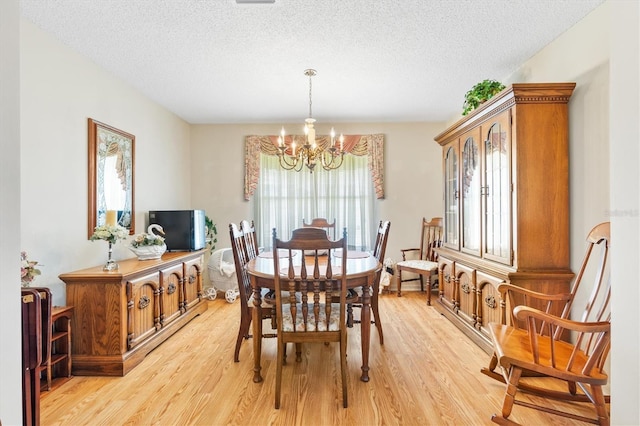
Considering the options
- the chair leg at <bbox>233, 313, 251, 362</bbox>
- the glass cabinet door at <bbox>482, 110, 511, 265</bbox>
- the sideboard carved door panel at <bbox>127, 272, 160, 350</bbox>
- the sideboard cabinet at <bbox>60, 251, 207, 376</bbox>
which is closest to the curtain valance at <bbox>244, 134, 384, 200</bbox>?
the glass cabinet door at <bbox>482, 110, 511, 265</bbox>

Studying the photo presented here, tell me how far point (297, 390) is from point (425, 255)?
122 inches

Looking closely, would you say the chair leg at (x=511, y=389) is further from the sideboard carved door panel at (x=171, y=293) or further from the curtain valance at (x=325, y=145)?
the curtain valance at (x=325, y=145)

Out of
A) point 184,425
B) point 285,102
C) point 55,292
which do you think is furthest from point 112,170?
point 184,425

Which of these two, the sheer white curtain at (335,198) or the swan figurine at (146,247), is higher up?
the sheer white curtain at (335,198)

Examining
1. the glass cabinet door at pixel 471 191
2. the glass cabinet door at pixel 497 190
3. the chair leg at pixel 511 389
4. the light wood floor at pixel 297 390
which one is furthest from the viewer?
the glass cabinet door at pixel 471 191

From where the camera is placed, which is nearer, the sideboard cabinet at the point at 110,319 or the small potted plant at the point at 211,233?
the sideboard cabinet at the point at 110,319

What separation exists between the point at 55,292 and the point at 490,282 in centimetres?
333

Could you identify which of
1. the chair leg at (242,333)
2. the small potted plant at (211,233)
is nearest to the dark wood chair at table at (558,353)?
the chair leg at (242,333)

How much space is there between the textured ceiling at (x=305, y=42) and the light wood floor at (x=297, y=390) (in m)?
2.48

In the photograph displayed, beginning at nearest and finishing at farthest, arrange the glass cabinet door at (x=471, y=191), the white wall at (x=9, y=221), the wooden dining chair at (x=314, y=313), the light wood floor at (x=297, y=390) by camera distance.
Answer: the white wall at (x=9, y=221) < the light wood floor at (x=297, y=390) < the wooden dining chair at (x=314, y=313) < the glass cabinet door at (x=471, y=191)

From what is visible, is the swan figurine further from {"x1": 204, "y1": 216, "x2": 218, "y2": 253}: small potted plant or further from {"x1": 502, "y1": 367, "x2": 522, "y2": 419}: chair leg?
{"x1": 502, "y1": 367, "x2": 522, "y2": 419}: chair leg

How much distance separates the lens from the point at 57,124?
2502mm

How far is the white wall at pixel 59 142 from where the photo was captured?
2.26 metres

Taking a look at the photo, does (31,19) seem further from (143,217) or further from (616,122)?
(616,122)
